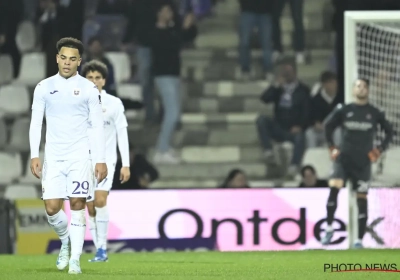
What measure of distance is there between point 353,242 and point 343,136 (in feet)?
3.75

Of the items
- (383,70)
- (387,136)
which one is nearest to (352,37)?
(383,70)

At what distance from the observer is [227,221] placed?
11.7 metres

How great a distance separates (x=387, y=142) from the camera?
38.3 feet

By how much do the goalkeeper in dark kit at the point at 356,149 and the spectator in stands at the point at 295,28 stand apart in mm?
3006

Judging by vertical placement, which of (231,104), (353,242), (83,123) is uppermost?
(83,123)

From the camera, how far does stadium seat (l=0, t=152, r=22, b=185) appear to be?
46.8 feet

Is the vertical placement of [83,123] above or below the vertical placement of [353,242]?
above

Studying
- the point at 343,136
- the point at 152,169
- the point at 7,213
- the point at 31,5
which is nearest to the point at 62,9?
the point at 31,5

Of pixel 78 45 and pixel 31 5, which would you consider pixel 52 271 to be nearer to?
pixel 78 45

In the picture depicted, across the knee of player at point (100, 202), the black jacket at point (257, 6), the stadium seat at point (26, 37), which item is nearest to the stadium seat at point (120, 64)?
the stadium seat at point (26, 37)

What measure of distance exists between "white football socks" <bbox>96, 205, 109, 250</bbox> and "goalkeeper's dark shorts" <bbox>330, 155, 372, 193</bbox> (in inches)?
129

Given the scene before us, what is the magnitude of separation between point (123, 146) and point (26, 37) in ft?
19.4

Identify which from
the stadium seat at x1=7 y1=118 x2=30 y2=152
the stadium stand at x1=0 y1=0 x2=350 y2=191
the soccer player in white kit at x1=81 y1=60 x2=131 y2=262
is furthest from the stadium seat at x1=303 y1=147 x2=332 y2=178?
the soccer player in white kit at x1=81 y1=60 x2=131 y2=262

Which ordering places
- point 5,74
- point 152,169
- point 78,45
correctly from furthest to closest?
point 5,74 < point 152,169 < point 78,45
